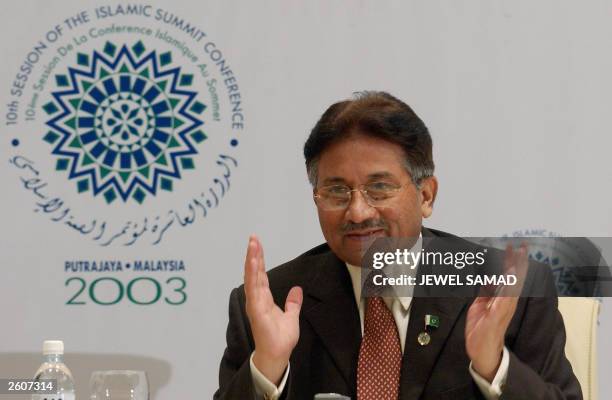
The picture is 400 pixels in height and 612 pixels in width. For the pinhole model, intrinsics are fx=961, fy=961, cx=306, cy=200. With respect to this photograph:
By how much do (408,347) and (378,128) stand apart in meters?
0.56

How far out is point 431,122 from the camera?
3.70 meters

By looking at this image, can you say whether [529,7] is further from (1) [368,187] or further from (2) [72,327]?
(2) [72,327]

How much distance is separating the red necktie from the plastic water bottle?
0.67 m

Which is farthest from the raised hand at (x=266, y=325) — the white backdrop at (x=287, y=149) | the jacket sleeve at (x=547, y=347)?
the white backdrop at (x=287, y=149)

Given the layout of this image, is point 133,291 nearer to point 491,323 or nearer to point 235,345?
point 235,345

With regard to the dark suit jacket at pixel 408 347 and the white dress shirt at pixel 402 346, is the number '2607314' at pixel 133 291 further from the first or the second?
the white dress shirt at pixel 402 346

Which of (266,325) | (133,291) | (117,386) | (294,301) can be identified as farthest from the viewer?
(133,291)

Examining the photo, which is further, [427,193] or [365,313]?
[427,193]

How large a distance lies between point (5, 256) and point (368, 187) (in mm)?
1888

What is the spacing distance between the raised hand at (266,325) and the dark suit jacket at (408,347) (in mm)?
43

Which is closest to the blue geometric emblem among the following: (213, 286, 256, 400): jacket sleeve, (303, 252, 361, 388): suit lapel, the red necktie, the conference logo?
the conference logo

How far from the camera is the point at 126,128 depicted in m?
3.76

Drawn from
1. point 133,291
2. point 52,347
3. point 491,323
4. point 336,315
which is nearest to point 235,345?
point 336,315

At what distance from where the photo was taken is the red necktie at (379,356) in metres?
2.26
